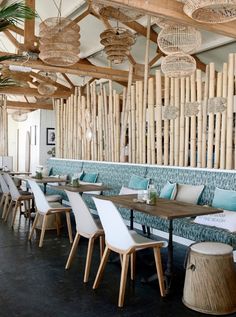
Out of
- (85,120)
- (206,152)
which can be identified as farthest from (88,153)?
(206,152)

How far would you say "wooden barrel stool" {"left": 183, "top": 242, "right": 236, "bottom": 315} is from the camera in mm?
3057

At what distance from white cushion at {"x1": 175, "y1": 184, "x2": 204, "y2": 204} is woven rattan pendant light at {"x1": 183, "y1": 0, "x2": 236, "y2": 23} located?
2.17 m

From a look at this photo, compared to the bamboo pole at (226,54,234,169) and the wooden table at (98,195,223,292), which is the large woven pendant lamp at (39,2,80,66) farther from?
the wooden table at (98,195,223,292)

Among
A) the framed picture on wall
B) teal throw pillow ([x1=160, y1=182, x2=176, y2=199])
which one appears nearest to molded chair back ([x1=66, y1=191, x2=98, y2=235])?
teal throw pillow ([x1=160, y1=182, x2=176, y2=199])

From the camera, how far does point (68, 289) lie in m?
3.55

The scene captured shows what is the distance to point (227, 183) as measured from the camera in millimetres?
4637

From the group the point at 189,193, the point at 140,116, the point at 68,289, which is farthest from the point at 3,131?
the point at 68,289

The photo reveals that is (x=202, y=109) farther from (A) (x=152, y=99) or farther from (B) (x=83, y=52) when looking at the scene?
(B) (x=83, y=52)

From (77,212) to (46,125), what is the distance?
10337 mm

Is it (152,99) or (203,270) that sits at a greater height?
(152,99)

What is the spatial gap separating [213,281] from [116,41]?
388 centimetres

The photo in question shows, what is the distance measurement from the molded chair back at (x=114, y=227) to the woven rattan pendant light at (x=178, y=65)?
2.78m

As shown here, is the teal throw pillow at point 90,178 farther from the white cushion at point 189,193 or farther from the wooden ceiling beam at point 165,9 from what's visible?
the wooden ceiling beam at point 165,9

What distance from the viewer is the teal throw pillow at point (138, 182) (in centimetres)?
588
